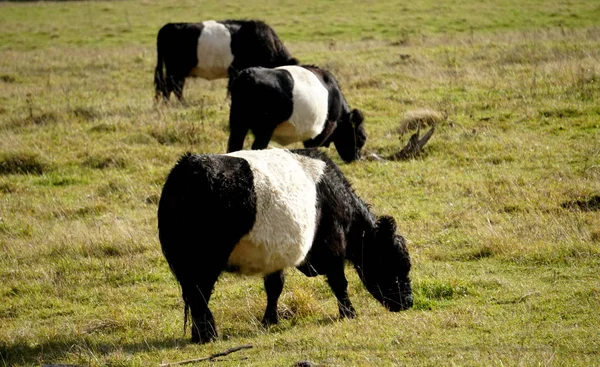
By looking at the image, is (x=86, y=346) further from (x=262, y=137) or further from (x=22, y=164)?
(x=22, y=164)

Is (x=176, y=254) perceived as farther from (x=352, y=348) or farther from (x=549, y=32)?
(x=549, y=32)

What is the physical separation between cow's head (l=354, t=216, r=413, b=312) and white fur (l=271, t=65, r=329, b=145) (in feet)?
14.1

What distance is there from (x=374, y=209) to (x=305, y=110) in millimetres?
2072

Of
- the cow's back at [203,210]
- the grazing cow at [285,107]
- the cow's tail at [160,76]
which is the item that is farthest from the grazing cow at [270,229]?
the cow's tail at [160,76]

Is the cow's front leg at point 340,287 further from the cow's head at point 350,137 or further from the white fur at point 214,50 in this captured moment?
the white fur at point 214,50

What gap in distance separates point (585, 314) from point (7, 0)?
4327 centimetres

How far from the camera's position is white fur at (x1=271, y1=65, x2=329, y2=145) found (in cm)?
1146

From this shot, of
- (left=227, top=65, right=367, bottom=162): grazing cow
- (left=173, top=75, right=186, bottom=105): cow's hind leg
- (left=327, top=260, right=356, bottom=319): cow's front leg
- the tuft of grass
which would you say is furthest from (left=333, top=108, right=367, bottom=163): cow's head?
(left=327, top=260, right=356, bottom=319): cow's front leg

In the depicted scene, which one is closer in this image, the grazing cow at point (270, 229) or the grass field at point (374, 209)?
the grazing cow at point (270, 229)

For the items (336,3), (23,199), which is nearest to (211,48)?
(23,199)

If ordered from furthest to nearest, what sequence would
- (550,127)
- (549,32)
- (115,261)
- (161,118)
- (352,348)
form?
(549,32)
(161,118)
(550,127)
(115,261)
(352,348)

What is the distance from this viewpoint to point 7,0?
147 ft

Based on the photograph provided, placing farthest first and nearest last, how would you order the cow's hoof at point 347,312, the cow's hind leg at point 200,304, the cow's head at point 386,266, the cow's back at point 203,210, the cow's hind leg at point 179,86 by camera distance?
the cow's hind leg at point 179,86
the cow's head at point 386,266
the cow's hoof at point 347,312
the cow's hind leg at point 200,304
the cow's back at point 203,210

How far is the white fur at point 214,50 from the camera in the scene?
56.8 ft
